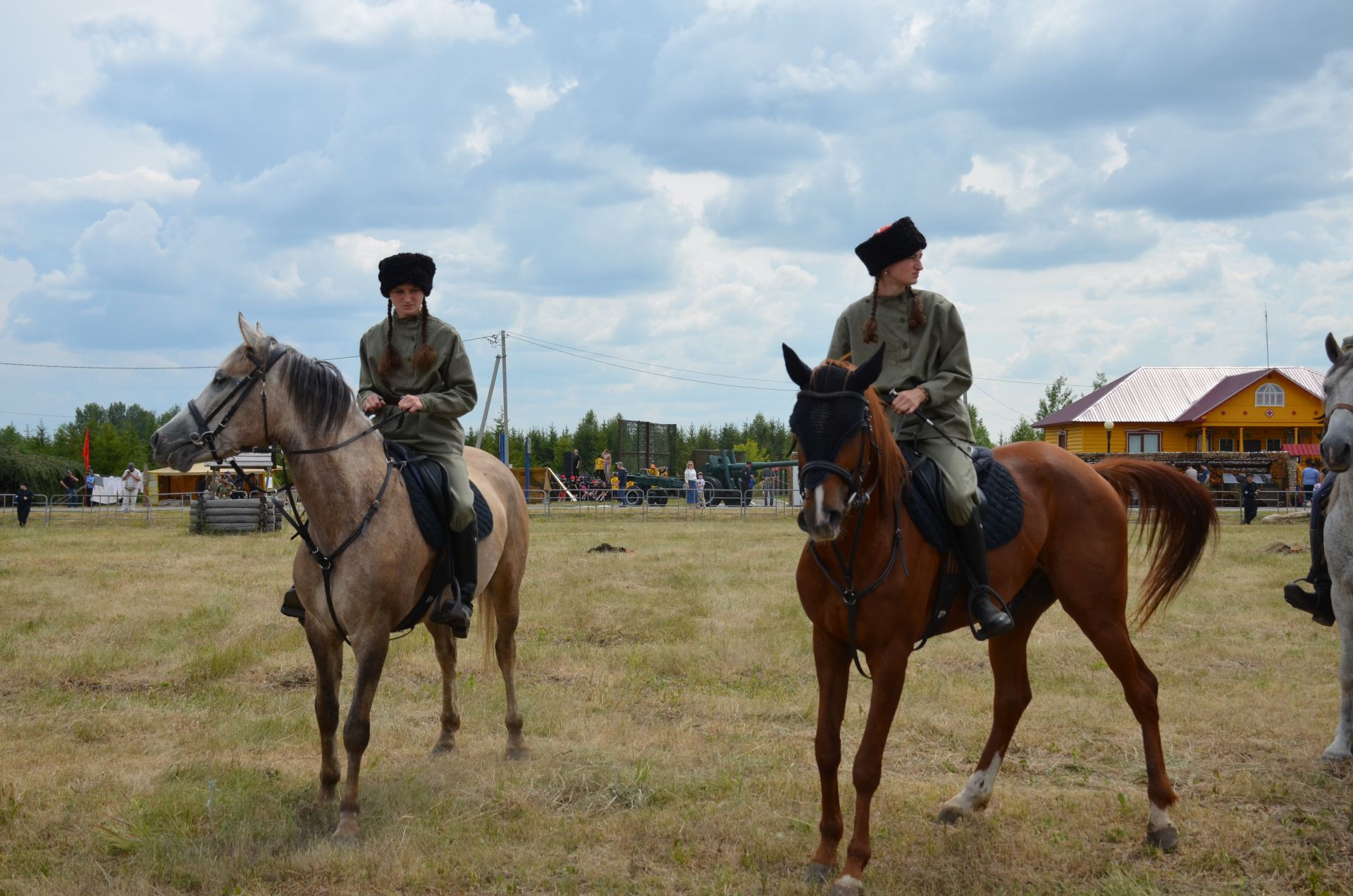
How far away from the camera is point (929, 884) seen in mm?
4984

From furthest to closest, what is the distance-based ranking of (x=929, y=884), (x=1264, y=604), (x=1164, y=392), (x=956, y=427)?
1. (x=1164, y=392)
2. (x=1264, y=604)
3. (x=956, y=427)
4. (x=929, y=884)

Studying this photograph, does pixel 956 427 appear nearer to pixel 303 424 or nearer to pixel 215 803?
pixel 303 424

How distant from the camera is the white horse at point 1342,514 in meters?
5.87

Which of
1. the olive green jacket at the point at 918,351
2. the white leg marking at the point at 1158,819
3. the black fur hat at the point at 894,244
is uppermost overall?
the black fur hat at the point at 894,244

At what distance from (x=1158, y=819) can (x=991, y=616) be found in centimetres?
151

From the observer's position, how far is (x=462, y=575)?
6477 mm

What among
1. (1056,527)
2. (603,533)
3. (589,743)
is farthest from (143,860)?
(603,533)

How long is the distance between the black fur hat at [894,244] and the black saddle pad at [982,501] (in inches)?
39.1

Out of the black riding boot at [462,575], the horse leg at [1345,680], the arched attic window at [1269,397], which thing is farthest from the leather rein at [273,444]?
the arched attic window at [1269,397]

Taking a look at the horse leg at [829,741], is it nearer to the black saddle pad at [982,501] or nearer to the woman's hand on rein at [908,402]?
the black saddle pad at [982,501]

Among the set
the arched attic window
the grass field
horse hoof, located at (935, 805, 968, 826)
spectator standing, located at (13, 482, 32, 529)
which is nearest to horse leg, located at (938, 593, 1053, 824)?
horse hoof, located at (935, 805, 968, 826)

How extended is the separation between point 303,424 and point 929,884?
411 centimetres

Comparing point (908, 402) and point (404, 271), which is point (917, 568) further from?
point (404, 271)

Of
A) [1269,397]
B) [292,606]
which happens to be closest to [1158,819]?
[292,606]
